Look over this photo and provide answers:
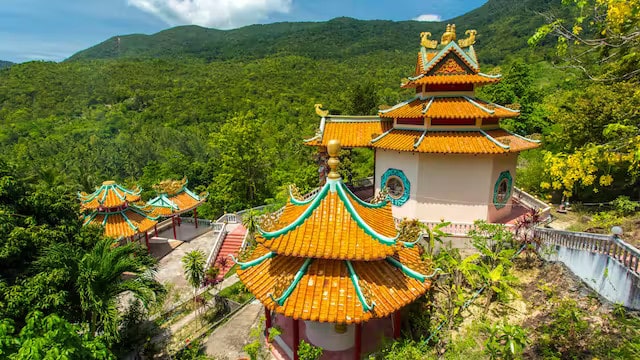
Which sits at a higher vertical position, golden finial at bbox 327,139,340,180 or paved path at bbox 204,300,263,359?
golden finial at bbox 327,139,340,180

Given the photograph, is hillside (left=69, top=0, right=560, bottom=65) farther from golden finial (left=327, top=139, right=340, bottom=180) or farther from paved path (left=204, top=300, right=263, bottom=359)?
golden finial (left=327, top=139, right=340, bottom=180)

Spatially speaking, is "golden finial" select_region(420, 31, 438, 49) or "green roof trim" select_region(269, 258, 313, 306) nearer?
"green roof trim" select_region(269, 258, 313, 306)

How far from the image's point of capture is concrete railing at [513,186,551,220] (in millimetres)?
14905

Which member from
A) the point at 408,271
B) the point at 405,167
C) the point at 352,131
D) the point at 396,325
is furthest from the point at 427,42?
the point at 396,325

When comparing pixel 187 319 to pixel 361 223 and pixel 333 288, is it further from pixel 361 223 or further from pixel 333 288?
pixel 361 223

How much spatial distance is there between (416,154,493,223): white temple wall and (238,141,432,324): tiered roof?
20.6 feet

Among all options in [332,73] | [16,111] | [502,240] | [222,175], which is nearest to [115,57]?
[16,111]

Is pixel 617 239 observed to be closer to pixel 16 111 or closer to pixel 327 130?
pixel 327 130

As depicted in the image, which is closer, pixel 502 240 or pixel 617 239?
pixel 617 239

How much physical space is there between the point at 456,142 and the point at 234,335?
1132 centimetres

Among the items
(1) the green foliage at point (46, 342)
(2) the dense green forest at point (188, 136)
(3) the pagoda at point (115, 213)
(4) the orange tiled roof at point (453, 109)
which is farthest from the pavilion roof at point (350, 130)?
(3) the pagoda at point (115, 213)

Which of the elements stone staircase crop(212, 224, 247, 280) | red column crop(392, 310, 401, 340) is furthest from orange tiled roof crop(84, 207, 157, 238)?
red column crop(392, 310, 401, 340)

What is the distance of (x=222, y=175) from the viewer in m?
31.1

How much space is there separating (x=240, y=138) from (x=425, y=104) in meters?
19.4
